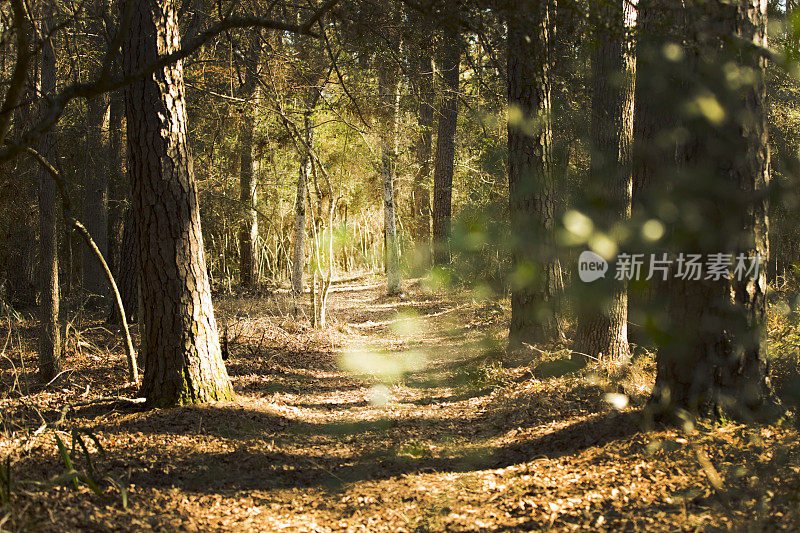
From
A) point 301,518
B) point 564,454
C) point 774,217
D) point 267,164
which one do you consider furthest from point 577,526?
point 267,164

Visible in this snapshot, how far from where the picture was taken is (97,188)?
36.6 feet

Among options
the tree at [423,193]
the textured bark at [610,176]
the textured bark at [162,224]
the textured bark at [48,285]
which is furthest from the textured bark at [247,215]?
the textured bark at [610,176]

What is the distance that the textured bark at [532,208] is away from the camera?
708cm

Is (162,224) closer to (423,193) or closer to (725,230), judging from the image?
(725,230)

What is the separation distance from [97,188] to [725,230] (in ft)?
34.9

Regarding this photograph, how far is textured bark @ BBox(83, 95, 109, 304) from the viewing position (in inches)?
428

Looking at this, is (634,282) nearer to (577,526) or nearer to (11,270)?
(577,526)

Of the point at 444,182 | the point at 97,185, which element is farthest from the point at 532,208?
the point at 444,182

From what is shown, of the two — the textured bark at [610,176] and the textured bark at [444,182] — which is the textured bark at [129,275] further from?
the textured bark at [444,182]

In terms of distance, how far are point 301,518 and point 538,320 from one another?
438 cm

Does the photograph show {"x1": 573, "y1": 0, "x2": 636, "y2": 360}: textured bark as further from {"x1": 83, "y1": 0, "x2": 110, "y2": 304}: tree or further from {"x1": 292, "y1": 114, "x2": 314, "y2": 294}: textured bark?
{"x1": 83, "y1": 0, "x2": 110, "y2": 304}: tree

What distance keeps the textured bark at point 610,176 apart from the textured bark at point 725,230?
8.24ft

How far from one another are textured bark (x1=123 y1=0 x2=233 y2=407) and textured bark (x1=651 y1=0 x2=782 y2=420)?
4.19 m

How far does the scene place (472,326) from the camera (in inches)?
437
